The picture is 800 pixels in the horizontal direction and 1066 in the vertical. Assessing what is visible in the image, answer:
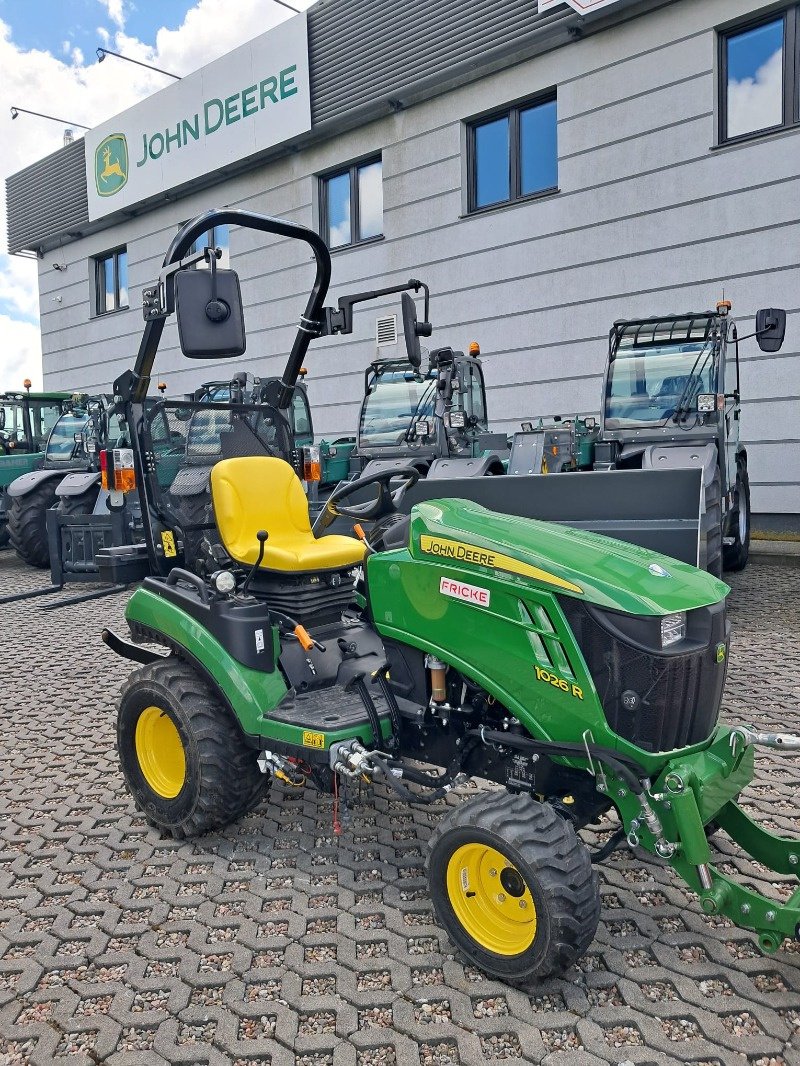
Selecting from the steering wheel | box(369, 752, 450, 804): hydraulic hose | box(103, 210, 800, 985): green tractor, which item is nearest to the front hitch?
box(103, 210, 800, 985): green tractor

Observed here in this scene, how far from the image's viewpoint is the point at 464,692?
8.91ft

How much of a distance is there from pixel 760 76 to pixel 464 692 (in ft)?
30.8

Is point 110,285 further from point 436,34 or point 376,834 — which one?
point 376,834

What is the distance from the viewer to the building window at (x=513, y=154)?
1116 centimetres

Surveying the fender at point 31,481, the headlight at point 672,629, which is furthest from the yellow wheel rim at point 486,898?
the fender at point 31,481

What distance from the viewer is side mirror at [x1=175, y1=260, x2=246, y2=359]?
113 inches

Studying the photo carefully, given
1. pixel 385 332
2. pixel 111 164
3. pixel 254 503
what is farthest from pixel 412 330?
pixel 111 164

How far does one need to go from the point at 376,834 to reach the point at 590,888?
1.18 m

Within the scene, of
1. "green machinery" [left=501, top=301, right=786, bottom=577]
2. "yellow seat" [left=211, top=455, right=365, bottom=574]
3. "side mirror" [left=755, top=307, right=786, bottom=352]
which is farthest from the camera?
"green machinery" [left=501, top=301, right=786, bottom=577]

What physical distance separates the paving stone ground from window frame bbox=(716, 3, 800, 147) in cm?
804

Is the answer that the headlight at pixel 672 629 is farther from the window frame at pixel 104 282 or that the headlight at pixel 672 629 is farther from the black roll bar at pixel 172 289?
the window frame at pixel 104 282

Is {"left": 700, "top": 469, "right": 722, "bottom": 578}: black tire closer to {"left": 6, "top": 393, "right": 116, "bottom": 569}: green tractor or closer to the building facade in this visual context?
the building facade

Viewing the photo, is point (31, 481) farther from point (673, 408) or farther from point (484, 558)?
point (484, 558)

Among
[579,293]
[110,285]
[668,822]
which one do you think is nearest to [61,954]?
[668,822]
